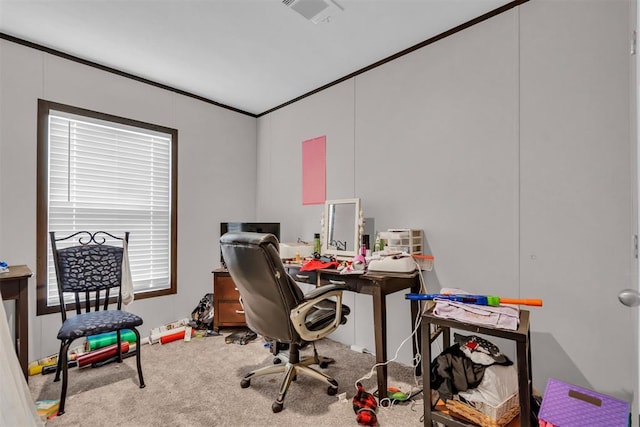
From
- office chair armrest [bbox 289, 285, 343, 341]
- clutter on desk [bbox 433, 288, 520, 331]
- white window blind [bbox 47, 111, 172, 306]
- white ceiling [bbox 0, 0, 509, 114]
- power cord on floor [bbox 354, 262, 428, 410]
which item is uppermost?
white ceiling [bbox 0, 0, 509, 114]

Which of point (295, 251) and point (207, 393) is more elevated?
point (295, 251)

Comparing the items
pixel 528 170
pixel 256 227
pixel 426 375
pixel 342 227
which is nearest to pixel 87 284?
pixel 256 227

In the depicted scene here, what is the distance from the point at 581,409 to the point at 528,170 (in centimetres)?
130

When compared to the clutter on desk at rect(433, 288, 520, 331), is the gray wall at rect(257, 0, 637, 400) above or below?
above

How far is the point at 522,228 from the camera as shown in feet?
6.68

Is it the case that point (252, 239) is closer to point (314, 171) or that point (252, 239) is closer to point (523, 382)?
point (523, 382)

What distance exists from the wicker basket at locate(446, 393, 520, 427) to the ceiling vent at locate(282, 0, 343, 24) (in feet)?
8.01

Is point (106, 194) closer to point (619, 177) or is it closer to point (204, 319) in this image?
point (204, 319)

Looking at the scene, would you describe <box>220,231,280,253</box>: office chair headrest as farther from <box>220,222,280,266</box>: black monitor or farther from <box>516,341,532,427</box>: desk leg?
<box>220,222,280,266</box>: black monitor

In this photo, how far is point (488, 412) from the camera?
4.93ft

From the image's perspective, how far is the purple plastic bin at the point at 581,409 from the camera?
1.41 meters

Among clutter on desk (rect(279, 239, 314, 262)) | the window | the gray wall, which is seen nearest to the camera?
the gray wall

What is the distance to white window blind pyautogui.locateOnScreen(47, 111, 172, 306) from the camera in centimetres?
272

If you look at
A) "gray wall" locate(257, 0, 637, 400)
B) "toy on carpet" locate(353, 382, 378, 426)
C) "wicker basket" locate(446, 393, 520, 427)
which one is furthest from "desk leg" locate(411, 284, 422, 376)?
"wicker basket" locate(446, 393, 520, 427)
